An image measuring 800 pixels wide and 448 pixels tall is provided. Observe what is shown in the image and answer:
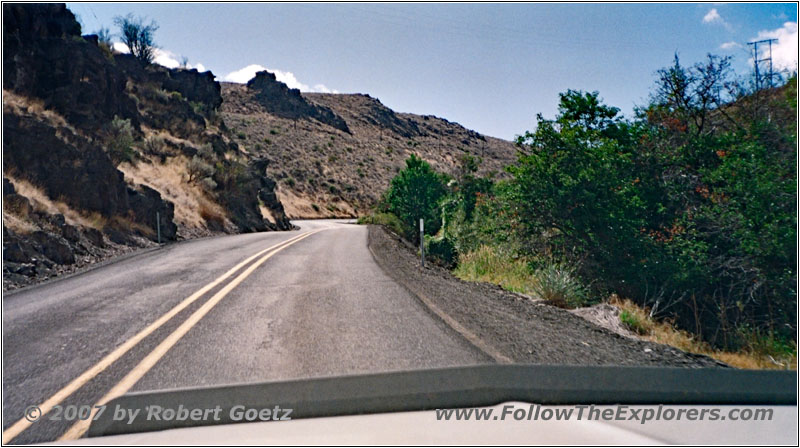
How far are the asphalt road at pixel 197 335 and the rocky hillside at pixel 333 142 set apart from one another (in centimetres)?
3677

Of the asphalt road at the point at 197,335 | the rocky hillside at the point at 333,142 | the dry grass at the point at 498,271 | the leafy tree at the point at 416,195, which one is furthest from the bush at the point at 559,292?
the rocky hillside at the point at 333,142

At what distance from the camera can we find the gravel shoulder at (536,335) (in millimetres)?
5285

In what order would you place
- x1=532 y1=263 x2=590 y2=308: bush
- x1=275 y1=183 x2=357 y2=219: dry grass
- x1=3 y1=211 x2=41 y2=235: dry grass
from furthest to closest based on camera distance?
x1=275 y1=183 x2=357 y2=219: dry grass
x1=3 y1=211 x2=41 y2=235: dry grass
x1=532 y1=263 x2=590 y2=308: bush

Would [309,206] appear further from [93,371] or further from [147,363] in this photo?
[93,371]

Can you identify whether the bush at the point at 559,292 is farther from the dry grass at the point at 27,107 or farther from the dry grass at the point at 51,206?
the dry grass at the point at 27,107

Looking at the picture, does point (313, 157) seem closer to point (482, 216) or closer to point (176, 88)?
point (176, 88)

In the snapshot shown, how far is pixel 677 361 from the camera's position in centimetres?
544

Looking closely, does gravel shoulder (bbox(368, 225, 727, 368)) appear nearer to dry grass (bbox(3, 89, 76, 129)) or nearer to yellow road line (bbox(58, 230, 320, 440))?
yellow road line (bbox(58, 230, 320, 440))

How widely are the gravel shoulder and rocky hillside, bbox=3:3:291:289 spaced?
30.3ft

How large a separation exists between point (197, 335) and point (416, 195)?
1535 inches

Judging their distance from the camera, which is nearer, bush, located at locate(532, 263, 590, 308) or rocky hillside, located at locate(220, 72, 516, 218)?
bush, located at locate(532, 263, 590, 308)

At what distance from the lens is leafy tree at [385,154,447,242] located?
4291 centimetres

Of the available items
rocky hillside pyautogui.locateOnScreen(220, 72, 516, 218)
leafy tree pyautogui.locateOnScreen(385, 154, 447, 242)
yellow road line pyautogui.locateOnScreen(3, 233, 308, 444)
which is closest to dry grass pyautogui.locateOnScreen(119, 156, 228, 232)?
rocky hillside pyautogui.locateOnScreen(220, 72, 516, 218)

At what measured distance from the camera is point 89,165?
18.1m
